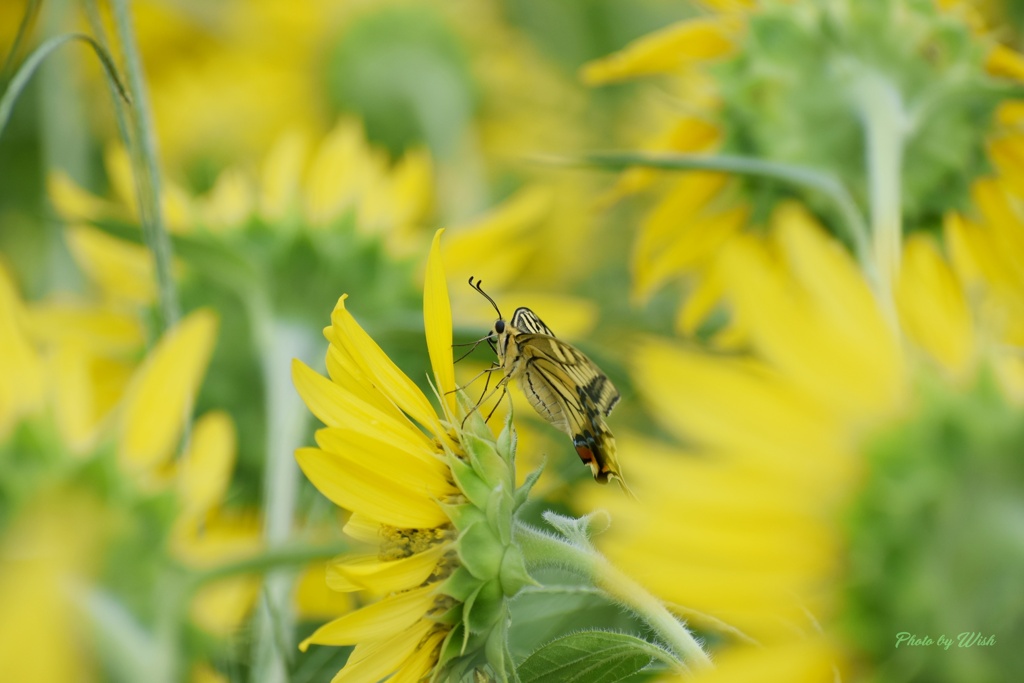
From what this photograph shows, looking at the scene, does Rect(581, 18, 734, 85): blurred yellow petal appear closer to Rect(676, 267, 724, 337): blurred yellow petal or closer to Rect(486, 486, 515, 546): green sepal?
Rect(676, 267, 724, 337): blurred yellow petal

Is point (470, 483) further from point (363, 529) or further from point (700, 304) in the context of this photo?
point (700, 304)

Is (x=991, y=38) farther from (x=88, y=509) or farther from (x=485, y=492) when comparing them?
(x=88, y=509)

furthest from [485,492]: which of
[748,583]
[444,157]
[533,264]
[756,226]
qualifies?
[533,264]

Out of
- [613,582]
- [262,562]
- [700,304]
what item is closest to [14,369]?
[262,562]

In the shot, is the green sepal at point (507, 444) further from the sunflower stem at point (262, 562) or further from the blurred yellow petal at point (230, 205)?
the blurred yellow petal at point (230, 205)

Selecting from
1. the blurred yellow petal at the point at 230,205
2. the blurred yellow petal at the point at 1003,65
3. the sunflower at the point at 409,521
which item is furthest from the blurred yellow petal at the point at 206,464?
the blurred yellow petal at the point at 1003,65

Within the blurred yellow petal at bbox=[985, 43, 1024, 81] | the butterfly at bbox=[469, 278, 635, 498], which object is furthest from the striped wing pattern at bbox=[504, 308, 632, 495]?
the blurred yellow petal at bbox=[985, 43, 1024, 81]
